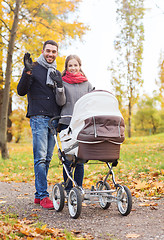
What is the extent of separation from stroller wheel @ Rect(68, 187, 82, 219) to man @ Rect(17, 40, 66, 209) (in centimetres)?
55

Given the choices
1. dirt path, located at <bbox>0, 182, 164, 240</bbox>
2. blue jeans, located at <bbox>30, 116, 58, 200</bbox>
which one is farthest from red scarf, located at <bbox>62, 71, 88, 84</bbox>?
dirt path, located at <bbox>0, 182, 164, 240</bbox>

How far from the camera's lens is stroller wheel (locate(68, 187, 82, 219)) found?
311cm

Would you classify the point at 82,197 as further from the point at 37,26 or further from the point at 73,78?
the point at 37,26

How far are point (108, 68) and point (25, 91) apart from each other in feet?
54.6

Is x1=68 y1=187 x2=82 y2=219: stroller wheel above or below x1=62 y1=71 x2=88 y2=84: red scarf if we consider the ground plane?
below

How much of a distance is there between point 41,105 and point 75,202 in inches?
53.8

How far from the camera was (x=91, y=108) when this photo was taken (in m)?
3.21

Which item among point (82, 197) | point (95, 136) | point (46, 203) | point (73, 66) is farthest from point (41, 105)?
point (82, 197)

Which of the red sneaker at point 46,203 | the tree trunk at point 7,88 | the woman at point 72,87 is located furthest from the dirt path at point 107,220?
the tree trunk at point 7,88

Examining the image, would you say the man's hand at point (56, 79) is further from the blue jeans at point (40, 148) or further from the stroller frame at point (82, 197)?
the blue jeans at point (40, 148)

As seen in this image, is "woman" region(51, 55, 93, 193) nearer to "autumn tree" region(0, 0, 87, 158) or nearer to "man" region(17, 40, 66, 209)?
"man" region(17, 40, 66, 209)

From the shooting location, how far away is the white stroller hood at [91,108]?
3.20m

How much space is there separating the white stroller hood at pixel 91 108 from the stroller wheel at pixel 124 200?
0.69 metres

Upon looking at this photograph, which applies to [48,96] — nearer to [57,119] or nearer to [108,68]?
[57,119]
